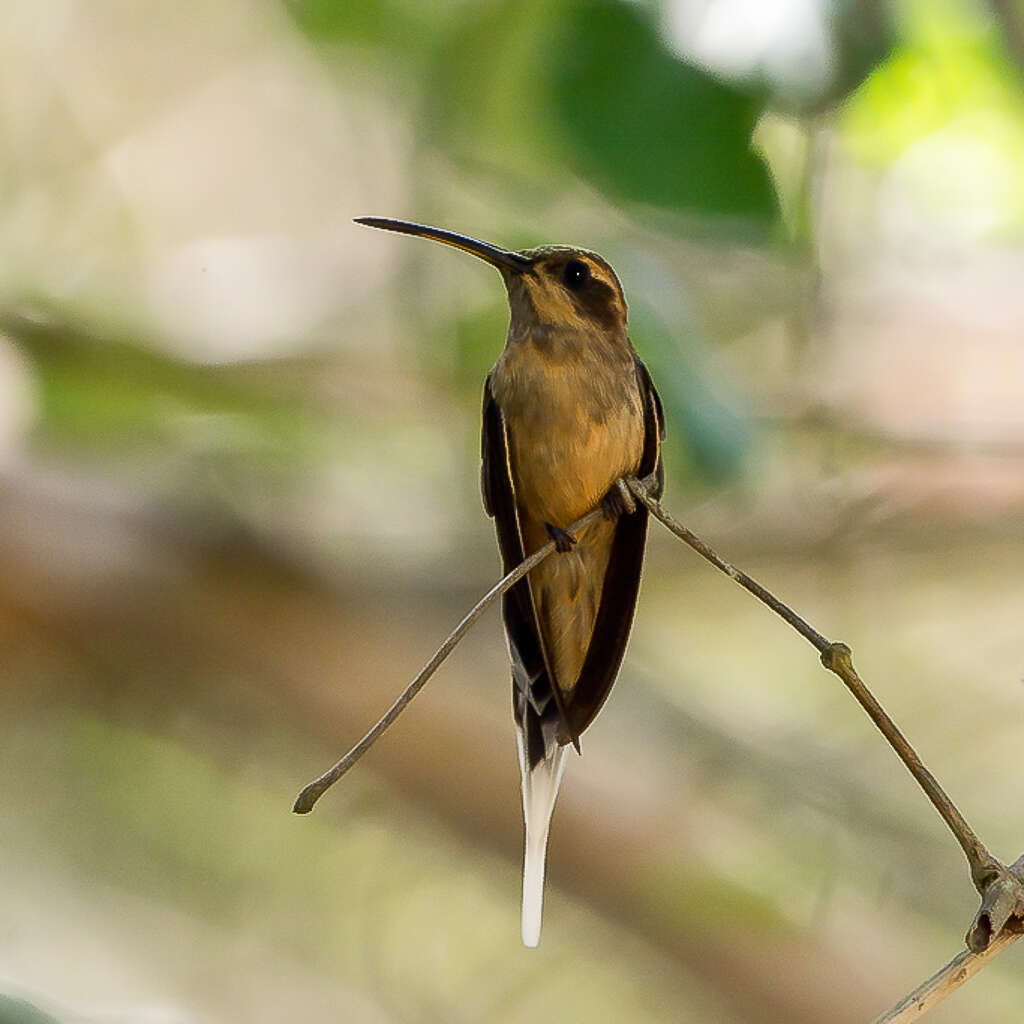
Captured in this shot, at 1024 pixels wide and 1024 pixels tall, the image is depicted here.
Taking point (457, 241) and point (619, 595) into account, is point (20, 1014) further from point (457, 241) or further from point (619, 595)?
point (619, 595)

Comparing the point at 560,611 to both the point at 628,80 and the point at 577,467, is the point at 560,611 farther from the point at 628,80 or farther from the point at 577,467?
the point at 628,80

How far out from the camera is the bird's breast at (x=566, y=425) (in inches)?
65.4

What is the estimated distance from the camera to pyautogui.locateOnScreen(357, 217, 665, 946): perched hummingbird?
1665 millimetres

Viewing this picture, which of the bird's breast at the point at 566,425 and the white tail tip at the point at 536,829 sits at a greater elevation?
the bird's breast at the point at 566,425

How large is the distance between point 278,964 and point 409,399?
1.77 m

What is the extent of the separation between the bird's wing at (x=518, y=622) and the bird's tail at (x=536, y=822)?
2 cm

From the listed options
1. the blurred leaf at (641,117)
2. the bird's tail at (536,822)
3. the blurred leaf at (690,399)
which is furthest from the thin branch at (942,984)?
the blurred leaf at (690,399)

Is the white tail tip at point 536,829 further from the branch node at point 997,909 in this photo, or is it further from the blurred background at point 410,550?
the blurred background at point 410,550

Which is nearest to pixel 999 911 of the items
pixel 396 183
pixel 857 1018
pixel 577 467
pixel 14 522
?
pixel 577 467

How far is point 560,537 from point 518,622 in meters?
0.34

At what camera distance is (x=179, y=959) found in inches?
168

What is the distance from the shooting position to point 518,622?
5.98ft

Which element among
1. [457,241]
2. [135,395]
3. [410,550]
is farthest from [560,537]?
[135,395]

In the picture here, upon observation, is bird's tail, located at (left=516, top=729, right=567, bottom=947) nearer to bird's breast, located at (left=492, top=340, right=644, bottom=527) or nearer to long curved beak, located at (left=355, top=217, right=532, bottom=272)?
bird's breast, located at (left=492, top=340, right=644, bottom=527)
